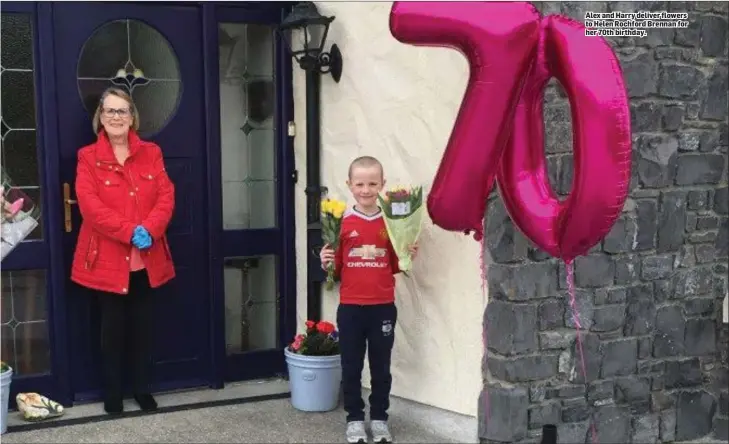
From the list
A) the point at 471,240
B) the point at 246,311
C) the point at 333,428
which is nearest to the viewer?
the point at 471,240

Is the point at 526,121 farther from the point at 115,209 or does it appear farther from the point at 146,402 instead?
the point at 146,402

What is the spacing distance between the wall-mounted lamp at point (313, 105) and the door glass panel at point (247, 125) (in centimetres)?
20

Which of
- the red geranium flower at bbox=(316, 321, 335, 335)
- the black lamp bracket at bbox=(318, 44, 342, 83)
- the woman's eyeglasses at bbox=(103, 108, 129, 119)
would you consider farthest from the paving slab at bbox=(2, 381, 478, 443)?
the black lamp bracket at bbox=(318, 44, 342, 83)

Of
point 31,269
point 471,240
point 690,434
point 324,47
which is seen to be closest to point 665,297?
point 690,434

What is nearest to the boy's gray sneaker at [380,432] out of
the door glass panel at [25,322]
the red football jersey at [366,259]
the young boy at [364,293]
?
the young boy at [364,293]

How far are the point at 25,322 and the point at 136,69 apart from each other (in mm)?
1380

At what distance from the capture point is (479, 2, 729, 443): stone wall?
3451 millimetres

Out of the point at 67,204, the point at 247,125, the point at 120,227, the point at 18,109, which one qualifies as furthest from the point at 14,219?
the point at 247,125

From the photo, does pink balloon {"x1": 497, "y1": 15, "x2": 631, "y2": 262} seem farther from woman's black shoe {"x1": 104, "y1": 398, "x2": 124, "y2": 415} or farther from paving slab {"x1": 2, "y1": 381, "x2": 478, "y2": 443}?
woman's black shoe {"x1": 104, "y1": 398, "x2": 124, "y2": 415}

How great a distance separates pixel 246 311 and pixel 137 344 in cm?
67

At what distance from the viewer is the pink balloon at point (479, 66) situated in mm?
2539

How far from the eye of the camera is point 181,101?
4148mm

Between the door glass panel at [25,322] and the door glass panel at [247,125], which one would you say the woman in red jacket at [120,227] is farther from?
the door glass panel at [247,125]

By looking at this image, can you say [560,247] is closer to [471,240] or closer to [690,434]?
[471,240]
